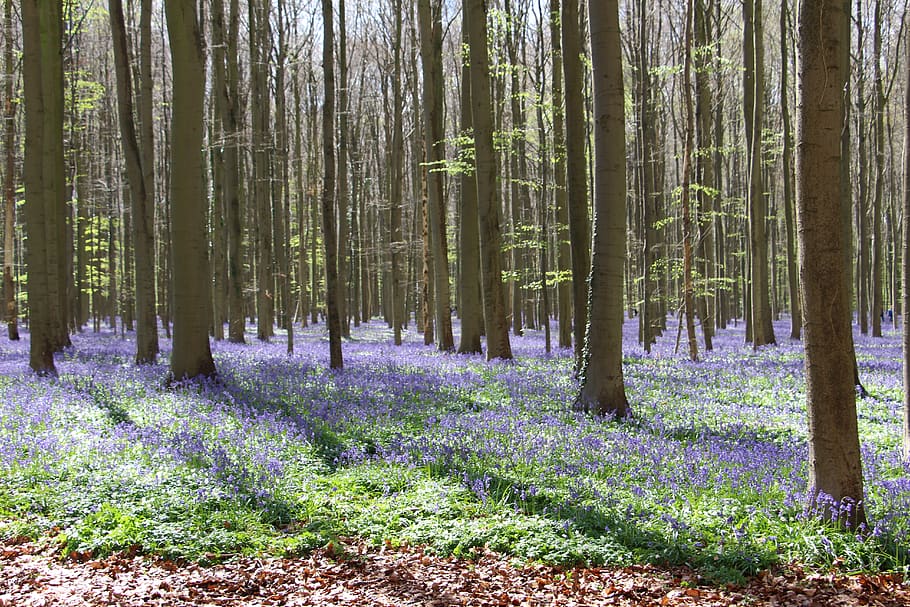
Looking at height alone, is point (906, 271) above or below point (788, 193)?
below

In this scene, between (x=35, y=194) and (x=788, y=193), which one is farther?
(x=788, y=193)

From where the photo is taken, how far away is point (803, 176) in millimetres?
4852

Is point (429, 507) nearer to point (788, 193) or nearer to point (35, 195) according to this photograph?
point (35, 195)

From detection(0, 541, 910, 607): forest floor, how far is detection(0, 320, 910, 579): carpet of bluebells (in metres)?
0.14

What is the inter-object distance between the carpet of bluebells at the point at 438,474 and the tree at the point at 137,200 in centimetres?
384

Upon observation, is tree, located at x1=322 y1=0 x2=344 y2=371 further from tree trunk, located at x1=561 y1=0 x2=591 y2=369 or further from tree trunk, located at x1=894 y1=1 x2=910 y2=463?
tree trunk, located at x1=894 y1=1 x2=910 y2=463

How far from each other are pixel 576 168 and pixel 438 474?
254 inches

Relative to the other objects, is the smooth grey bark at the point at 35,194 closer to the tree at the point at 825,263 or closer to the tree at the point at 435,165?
the tree at the point at 435,165

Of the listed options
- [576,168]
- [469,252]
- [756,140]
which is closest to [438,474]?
[576,168]

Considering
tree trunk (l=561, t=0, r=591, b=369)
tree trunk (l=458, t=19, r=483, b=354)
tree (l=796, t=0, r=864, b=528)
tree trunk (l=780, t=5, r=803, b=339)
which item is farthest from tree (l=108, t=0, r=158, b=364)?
tree trunk (l=780, t=5, r=803, b=339)

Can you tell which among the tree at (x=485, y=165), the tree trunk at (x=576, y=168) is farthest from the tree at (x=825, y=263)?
the tree at (x=485, y=165)

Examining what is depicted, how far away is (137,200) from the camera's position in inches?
554

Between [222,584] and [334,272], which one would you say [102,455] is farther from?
[334,272]

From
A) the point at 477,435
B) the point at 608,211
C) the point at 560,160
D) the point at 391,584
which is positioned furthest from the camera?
the point at 560,160
